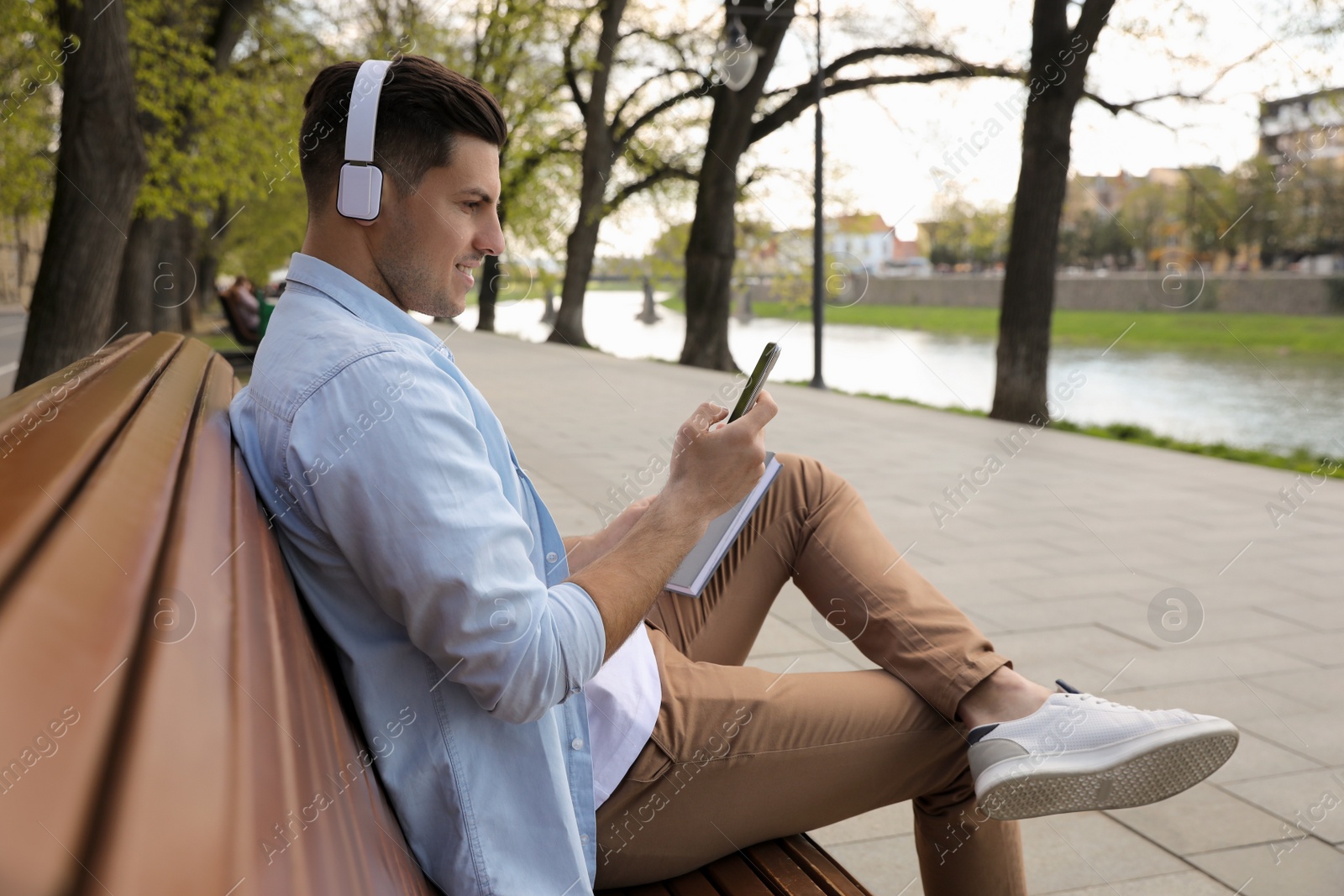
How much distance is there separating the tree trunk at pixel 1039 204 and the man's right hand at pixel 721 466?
10.3 metres

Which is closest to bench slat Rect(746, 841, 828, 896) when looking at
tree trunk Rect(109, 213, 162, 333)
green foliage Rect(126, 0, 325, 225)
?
green foliage Rect(126, 0, 325, 225)

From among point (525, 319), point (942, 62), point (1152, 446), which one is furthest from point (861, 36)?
point (525, 319)

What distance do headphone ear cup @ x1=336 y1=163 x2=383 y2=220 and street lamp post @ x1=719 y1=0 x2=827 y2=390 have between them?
13.9 metres

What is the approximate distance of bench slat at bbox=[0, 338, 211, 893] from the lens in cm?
67

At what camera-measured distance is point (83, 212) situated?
312 inches

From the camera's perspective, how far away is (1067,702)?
6.17 ft

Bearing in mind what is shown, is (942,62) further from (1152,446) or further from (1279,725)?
(1279,725)

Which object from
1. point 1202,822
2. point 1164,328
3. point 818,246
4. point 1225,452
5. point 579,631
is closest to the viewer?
point 579,631

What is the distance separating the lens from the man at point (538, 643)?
4.39ft

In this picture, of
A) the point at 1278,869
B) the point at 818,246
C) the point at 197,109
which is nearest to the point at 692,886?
the point at 1278,869

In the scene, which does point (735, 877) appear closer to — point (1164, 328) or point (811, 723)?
point (811, 723)

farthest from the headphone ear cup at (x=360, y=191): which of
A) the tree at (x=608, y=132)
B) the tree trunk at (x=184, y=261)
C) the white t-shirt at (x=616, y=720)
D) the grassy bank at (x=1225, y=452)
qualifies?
the tree at (x=608, y=132)

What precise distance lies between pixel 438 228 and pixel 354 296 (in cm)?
16

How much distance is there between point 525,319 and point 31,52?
36.8 m
